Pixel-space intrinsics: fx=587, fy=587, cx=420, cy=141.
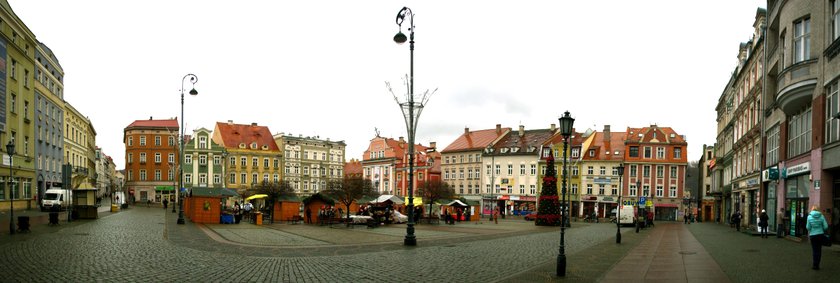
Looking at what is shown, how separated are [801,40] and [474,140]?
2739 inches

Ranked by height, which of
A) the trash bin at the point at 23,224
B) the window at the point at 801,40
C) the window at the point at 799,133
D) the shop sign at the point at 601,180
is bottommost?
the shop sign at the point at 601,180

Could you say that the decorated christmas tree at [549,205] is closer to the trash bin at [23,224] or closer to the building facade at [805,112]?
the building facade at [805,112]

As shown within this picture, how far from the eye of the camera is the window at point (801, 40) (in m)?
23.4

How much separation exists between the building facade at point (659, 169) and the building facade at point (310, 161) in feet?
147

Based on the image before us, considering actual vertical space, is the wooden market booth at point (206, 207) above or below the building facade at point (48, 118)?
below

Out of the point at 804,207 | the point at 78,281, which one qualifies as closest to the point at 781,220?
the point at 804,207

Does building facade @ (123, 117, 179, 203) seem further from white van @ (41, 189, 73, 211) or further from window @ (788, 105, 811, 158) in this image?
window @ (788, 105, 811, 158)

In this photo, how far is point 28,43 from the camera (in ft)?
142

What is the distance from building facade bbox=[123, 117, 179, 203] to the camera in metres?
88.8

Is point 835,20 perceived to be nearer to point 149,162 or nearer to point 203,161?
point 203,161

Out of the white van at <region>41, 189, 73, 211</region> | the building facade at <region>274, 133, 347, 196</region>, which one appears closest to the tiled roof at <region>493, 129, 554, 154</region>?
the building facade at <region>274, 133, 347, 196</region>

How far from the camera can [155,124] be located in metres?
92.6

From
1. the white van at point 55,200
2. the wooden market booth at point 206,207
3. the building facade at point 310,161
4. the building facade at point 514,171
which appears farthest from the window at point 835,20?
the building facade at point 310,161

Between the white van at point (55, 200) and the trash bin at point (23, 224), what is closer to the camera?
the trash bin at point (23, 224)
